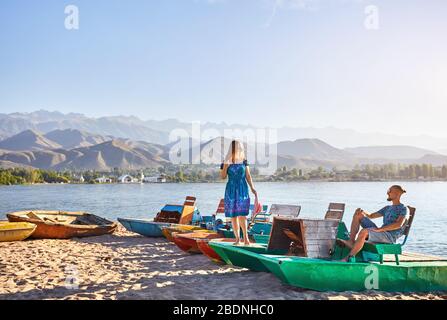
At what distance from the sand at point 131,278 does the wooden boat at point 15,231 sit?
133cm

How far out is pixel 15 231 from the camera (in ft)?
56.0

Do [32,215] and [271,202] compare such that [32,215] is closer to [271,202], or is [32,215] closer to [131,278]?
[131,278]

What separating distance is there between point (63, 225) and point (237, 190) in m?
11.1

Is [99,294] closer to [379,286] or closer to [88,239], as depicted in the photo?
[379,286]

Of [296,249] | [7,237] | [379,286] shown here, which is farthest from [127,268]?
[7,237]

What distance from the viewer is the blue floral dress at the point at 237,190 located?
9812mm

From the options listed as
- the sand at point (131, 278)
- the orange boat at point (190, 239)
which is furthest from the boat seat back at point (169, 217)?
the orange boat at point (190, 239)

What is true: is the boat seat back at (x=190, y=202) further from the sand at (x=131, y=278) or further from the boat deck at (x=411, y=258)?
the boat deck at (x=411, y=258)

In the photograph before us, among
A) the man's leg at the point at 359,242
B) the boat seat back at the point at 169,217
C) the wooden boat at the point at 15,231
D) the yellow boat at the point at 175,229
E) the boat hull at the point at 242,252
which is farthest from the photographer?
the boat seat back at the point at 169,217

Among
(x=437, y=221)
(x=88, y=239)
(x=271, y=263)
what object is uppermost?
(x=271, y=263)

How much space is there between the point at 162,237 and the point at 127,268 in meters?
7.45

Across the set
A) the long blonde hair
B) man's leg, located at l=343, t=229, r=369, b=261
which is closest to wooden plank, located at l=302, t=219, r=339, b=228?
man's leg, located at l=343, t=229, r=369, b=261
